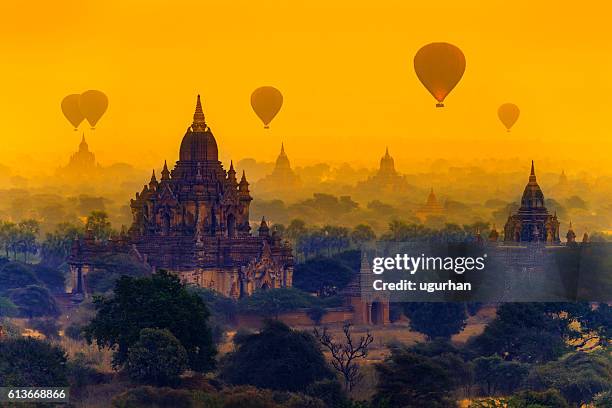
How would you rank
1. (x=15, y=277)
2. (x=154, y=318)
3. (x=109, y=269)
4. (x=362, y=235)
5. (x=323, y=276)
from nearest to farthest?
(x=154, y=318) < (x=109, y=269) < (x=323, y=276) < (x=15, y=277) < (x=362, y=235)

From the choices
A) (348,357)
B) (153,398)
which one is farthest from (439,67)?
(153,398)

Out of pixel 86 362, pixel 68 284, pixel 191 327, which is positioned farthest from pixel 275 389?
pixel 68 284

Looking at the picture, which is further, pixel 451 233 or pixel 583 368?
pixel 451 233

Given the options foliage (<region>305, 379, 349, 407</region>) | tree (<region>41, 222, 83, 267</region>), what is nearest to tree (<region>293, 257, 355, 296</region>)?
tree (<region>41, 222, 83, 267</region>)

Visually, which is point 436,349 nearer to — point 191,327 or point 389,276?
point 191,327

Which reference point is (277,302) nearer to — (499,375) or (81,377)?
(499,375)

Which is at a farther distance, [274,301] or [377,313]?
[377,313]
